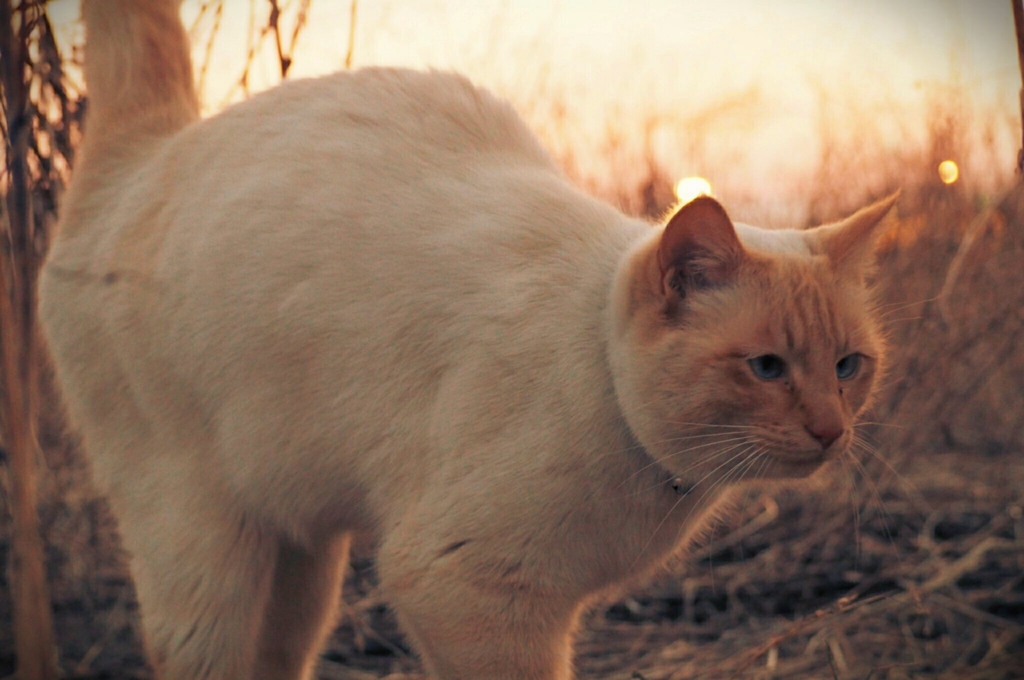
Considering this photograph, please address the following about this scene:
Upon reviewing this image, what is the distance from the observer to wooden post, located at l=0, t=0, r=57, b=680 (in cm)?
179

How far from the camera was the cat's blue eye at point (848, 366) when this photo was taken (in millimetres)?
1573

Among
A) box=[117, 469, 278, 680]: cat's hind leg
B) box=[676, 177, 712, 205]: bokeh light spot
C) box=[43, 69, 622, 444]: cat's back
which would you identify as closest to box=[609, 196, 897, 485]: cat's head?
box=[43, 69, 622, 444]: cat's back

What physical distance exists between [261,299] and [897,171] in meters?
2.15

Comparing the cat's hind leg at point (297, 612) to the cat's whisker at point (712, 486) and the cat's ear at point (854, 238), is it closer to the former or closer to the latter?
the cat's whisker at point (712, 486)

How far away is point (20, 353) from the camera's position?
189 centimetres

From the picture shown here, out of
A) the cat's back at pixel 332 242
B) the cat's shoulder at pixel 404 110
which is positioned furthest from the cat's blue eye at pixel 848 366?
the cat's shoulder at pixel 404 110

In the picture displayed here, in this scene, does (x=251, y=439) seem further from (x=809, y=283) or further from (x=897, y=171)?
(x=897, y=171)

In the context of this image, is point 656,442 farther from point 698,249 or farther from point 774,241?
point 774,241

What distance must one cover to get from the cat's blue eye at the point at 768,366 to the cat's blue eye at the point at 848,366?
5.7 inches

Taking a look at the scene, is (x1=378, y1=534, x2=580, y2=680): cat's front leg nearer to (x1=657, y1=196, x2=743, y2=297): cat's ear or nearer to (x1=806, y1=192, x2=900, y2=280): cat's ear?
(x1=657, y1=196, x2=743, y2=297): cat's ear

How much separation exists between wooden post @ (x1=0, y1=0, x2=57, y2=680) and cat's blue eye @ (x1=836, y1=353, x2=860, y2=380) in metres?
1.46

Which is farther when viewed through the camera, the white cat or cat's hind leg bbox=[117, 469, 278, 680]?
cat's hind leg bbox=[117, 469, 278, 680]

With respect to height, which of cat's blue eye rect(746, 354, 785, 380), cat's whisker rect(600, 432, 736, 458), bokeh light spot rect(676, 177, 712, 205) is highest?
bokeh light spot rect(676, 177, 712, 205)

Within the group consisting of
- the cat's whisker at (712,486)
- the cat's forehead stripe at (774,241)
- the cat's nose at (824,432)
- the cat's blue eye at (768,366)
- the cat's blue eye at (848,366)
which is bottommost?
the cat's whisker at (712,486)
